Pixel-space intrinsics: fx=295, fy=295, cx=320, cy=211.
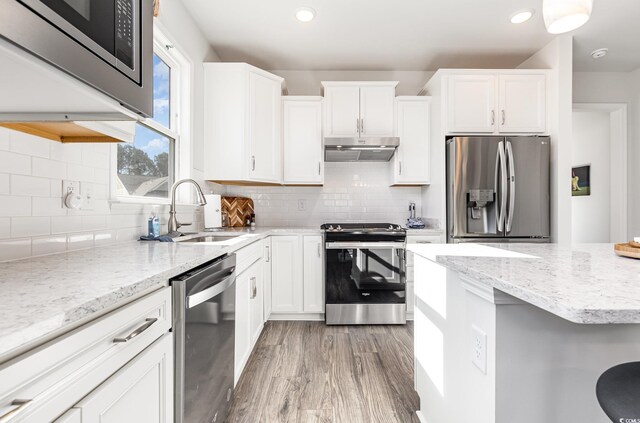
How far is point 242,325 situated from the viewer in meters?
1.92

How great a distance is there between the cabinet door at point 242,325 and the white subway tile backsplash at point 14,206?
1.01m

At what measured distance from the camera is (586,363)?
→ 2.91 feet

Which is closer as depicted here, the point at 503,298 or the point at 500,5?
the point at 503,298

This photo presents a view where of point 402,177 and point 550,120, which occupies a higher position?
point 550,120

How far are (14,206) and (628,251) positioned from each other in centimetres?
222

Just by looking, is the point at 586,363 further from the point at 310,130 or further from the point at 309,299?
the point at 310,130

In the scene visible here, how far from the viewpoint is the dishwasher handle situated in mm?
1080

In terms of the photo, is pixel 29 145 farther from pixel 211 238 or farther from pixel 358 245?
pixel 358 245

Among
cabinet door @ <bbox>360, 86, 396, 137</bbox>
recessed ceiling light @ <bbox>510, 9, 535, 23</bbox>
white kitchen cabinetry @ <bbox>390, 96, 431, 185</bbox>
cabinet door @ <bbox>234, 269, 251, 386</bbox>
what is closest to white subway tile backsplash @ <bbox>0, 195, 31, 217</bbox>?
cabinet door @ <bbox>234, 269, 251, 386</bbox>

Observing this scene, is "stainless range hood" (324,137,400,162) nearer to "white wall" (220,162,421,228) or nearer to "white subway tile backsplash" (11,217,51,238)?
"white wall" (220,162,421,228)

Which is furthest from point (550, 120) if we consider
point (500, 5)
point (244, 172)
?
point (244, 172)

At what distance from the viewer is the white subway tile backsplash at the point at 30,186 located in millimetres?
1052

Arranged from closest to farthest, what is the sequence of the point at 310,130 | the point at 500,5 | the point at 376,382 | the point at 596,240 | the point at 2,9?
the point at 2,9 → the point at 376,382 → the point at 500,5 → the point at 310,130 → the point at 596,240

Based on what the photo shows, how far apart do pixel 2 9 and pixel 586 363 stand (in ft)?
5.27
